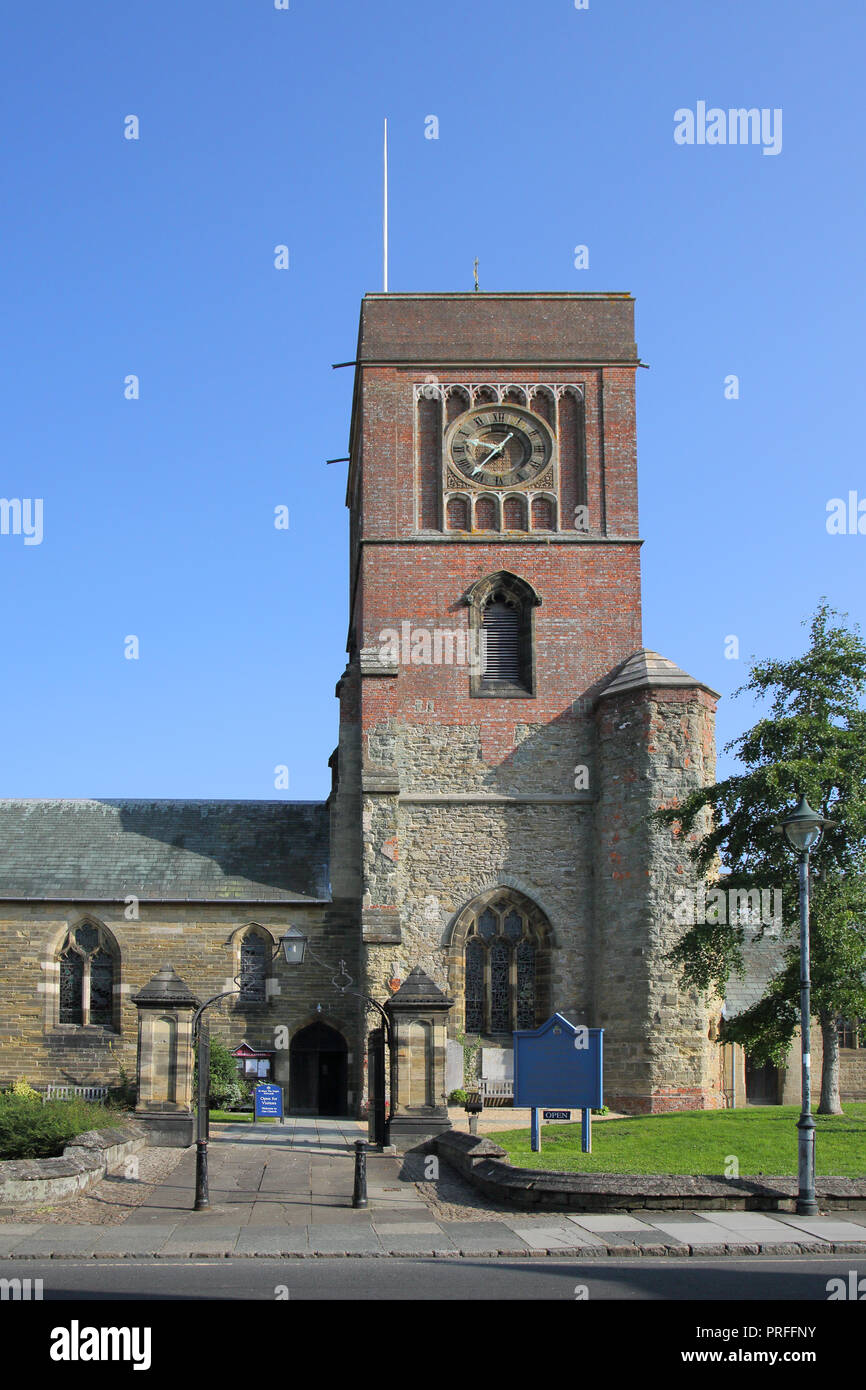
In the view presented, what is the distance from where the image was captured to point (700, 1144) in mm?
19266

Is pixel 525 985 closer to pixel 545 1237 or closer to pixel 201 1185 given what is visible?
pixel 201 1185

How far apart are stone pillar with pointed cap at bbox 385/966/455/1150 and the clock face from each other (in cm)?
1395

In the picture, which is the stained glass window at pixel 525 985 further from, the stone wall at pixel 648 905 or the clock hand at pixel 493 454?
the clock hand at pixel 493 454

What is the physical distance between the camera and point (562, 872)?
98.6ft

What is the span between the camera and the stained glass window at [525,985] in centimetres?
2988

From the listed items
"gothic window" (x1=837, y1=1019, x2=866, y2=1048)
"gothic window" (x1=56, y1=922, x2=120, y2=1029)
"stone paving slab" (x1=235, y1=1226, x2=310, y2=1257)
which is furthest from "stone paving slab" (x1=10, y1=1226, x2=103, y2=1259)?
"gothic window" (x1=837, y1=1019, x2=866, y2=1048)

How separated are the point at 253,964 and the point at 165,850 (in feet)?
12.8

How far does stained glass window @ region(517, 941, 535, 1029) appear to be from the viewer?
29875mm

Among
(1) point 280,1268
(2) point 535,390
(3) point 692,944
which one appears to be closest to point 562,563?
(2) point 535,390

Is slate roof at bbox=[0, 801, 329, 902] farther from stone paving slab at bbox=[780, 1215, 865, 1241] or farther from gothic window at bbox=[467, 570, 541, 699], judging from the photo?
stone paving slab at bbox=[780, 1215, 865, 1241]

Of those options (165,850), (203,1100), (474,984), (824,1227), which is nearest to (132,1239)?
(203,1100)

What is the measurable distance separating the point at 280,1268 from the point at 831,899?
12.5 meters

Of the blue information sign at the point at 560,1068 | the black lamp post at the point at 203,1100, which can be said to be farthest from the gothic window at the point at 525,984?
the blue information sign at the point at 560,1068
